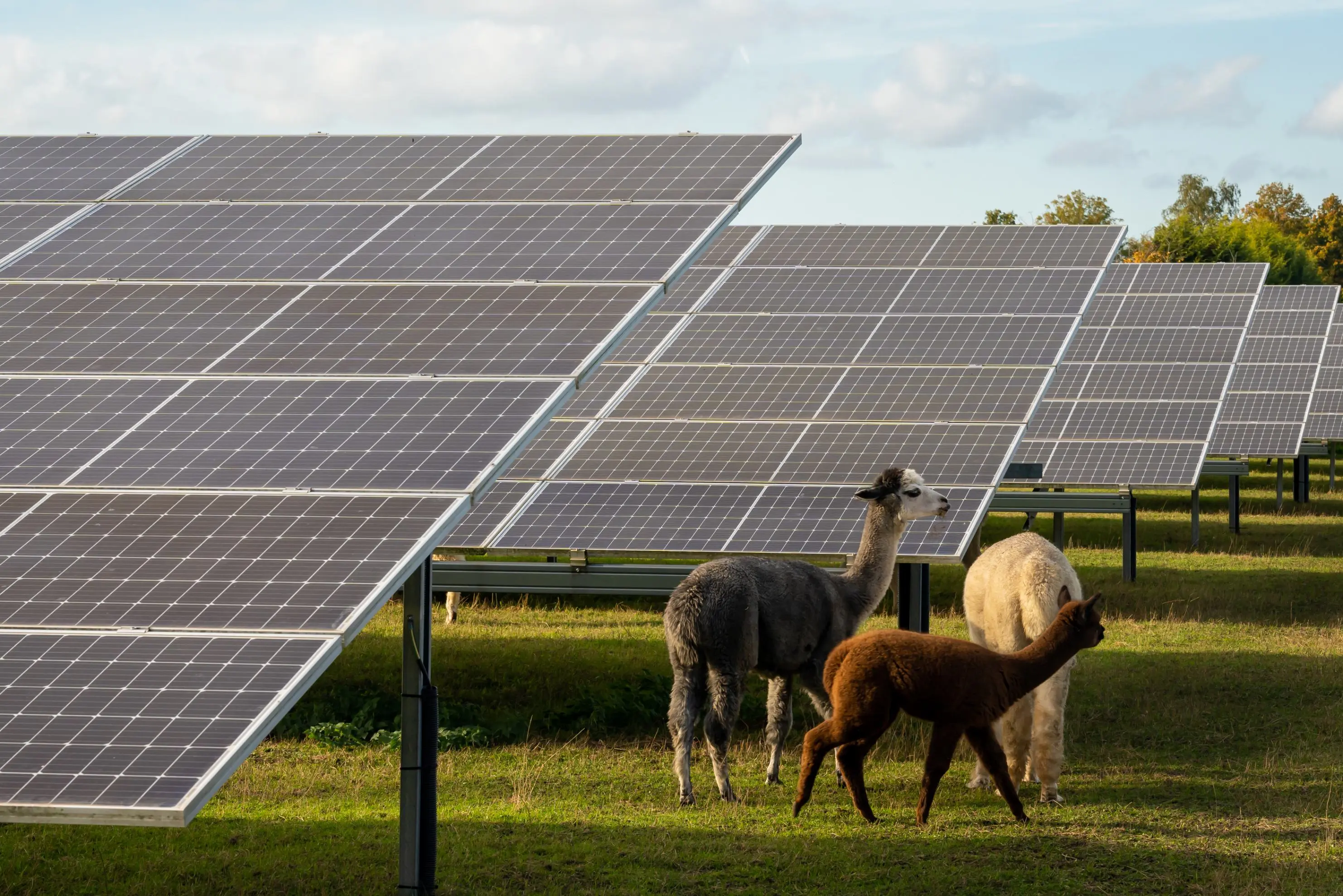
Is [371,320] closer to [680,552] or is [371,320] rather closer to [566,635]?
[680,552]

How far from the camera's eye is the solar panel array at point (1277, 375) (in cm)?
3650

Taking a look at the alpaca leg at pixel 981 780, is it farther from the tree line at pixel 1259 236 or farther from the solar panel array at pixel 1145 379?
the tree line at pixel 1259 236

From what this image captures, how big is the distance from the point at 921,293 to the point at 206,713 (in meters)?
18.0

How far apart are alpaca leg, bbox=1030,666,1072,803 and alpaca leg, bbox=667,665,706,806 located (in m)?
2.58

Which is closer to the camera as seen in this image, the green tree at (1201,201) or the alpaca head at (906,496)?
the alpaca head at (906,496)

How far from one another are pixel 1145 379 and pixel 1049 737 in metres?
21.1

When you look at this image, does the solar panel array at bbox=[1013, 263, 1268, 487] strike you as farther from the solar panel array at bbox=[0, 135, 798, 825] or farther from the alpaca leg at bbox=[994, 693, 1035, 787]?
the solar panel array at bbox=[0, 135, 798, 825]

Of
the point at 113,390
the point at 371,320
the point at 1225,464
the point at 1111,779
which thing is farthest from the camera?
the point at 1225,464

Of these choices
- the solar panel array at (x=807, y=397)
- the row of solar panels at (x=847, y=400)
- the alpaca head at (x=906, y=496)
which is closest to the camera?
the alpaca head at (x=906, y=496)

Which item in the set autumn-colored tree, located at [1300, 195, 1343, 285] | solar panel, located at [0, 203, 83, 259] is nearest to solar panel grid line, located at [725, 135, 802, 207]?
solar panel, located at [0, 203, 83, 259]

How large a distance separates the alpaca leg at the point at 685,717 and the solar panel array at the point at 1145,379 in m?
14.4

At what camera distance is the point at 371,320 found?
38.8 ft

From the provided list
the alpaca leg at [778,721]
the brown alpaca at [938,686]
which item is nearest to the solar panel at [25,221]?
the alpaca leg at [778,721]

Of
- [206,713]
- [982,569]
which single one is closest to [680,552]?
[982,569]
